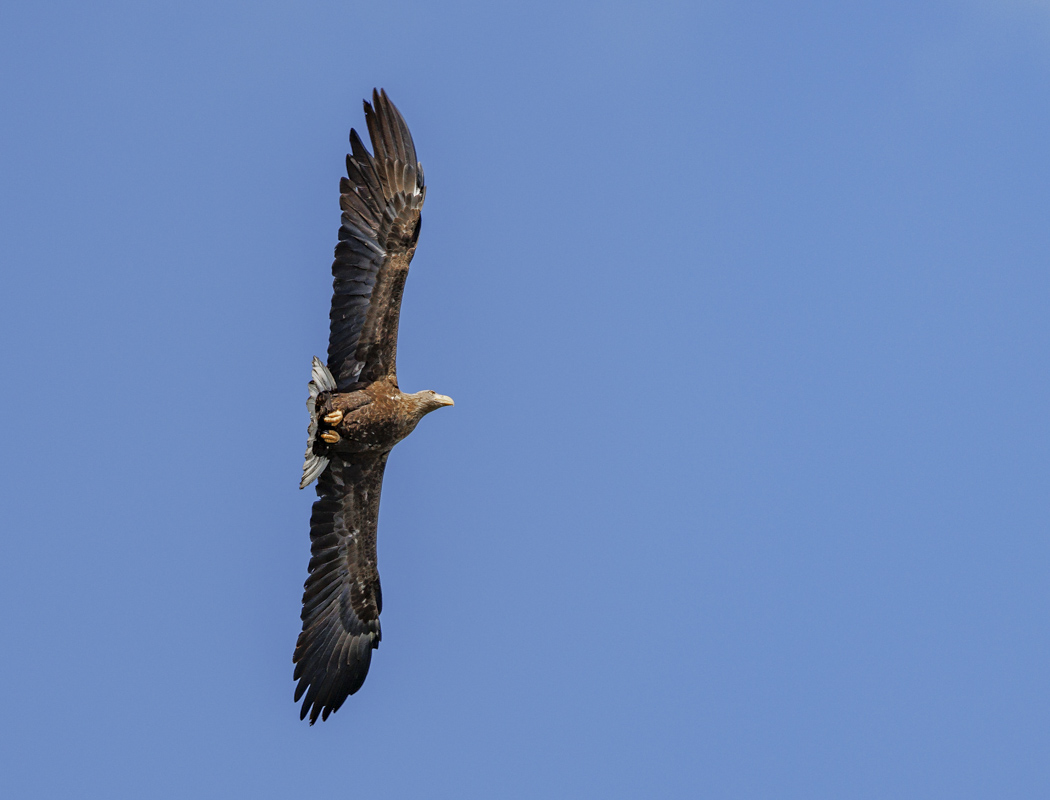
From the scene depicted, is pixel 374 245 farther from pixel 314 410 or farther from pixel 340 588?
pixel 340 588

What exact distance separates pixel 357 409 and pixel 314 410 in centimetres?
51

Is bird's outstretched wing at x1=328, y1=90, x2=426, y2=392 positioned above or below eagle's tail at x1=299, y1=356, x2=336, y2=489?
above

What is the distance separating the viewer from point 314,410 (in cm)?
1572

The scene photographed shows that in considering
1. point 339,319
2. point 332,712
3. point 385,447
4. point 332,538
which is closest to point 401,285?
point 339,319

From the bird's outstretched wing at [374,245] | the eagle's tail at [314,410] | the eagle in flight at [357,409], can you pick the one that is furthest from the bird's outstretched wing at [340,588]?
the bird's outstretched wing at [374,245]

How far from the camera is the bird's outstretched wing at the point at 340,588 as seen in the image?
16.7 meters

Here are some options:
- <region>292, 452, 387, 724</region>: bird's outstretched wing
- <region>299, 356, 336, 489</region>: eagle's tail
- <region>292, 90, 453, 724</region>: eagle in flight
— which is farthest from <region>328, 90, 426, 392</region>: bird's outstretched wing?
<region>292, 452, 387, 724</region>: bird's outstretched wing

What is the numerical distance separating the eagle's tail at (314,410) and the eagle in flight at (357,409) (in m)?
0.01

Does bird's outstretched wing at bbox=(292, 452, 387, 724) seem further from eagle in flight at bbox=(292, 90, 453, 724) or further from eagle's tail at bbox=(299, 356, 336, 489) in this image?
eagle's tail at bbox=(299, 356, 336, 489)

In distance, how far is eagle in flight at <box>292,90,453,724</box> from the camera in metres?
16.1

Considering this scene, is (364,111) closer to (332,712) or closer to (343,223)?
(343,223)

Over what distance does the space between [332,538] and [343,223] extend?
3.73 metres

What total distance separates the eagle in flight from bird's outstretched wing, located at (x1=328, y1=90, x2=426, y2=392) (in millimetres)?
11

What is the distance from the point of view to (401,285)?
53.1 feet
